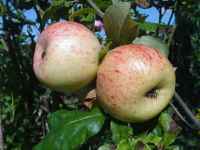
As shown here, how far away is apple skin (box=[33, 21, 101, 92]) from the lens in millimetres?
955

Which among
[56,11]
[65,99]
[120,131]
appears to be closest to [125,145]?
[120,131]

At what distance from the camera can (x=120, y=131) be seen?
981 mm

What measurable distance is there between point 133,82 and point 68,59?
0.11 meters

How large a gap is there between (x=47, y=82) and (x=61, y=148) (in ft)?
0.36

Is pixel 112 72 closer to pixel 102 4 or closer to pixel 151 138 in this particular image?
pixel 151 138

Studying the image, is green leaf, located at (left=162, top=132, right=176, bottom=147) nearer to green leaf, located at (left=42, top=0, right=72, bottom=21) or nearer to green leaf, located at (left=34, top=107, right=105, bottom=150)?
green leaf, located at (left=34, top=107, right=105, bottom=150)

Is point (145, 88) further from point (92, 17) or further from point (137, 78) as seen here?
point (92, 17)

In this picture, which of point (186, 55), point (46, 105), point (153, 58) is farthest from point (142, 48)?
point (186, 55)

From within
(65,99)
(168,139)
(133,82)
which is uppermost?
(133,82)

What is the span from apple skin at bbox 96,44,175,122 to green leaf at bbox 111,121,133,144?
0.01 m

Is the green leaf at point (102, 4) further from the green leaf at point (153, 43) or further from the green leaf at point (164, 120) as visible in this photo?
the green leaf at point (164, 120)

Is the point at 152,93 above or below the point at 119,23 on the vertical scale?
below

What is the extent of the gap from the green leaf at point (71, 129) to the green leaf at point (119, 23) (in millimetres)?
131

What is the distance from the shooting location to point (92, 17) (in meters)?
1.32
